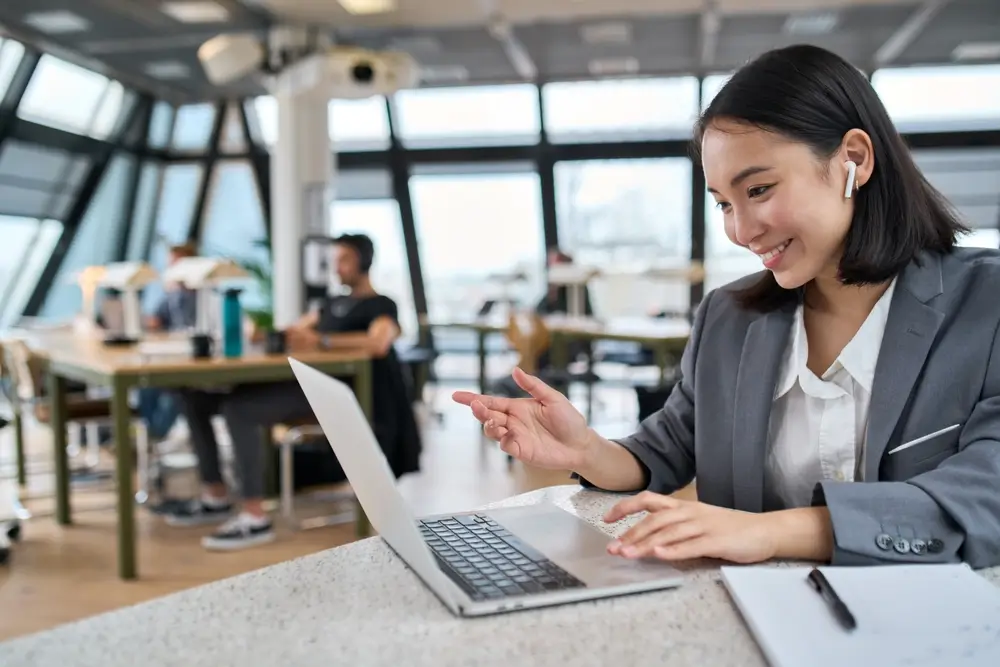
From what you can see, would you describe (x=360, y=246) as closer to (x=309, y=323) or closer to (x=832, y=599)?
(x=309, y=323)

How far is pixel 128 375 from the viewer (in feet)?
10.8

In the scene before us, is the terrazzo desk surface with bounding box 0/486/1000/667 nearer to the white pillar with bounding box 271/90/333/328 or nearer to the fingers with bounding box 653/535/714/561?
the fingers with bounding box 653/535/714/561

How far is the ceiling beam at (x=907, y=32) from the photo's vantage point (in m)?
6.44

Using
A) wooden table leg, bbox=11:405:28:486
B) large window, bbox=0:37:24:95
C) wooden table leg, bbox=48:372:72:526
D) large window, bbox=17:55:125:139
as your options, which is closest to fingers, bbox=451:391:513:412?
wooden table leg, bbox=48:372:72:526

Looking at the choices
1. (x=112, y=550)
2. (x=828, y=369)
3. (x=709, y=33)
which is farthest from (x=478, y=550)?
(x=709, y=33)

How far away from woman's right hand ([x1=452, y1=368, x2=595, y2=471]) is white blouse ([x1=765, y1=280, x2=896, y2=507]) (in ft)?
0.93

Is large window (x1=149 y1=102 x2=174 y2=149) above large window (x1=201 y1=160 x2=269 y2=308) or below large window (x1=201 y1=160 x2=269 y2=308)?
above

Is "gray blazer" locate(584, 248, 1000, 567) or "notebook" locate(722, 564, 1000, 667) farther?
"gray blazer" locate(584, 248, 1000, 567)

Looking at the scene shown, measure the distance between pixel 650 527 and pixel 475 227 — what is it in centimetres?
810

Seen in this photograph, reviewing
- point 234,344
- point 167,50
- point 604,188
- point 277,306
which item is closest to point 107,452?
point 277,306

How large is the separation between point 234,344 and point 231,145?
19.3 feet

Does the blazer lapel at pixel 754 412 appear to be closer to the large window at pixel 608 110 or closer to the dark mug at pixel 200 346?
the dark mug at pixel 200 346

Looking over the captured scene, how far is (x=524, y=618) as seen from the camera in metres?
0.75

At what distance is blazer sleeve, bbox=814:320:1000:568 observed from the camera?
903 mm
